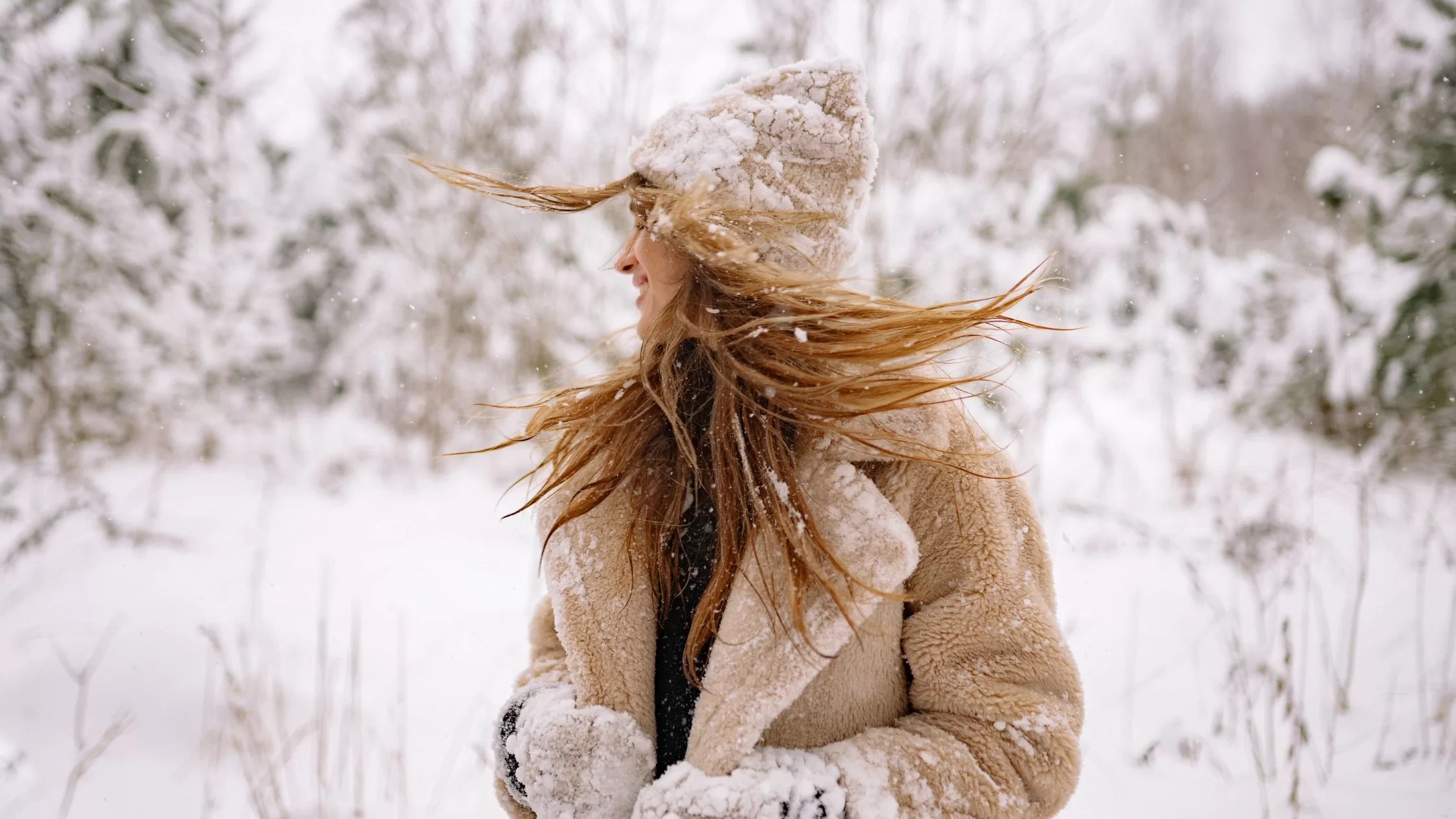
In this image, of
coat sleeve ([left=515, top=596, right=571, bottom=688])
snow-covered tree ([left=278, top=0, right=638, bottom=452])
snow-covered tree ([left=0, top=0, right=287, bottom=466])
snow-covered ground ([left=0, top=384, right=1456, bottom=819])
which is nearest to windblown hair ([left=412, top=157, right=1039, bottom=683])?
coat sleeve ([left=515, top=596, right=571, bottom=688])

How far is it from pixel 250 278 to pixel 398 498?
282 centimetres

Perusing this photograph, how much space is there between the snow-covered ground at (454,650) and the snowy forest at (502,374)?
0.02 metres

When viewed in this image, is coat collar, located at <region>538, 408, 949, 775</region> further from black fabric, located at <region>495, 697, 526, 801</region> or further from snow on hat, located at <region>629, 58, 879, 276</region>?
snow on hat, located at <region>629, 58, 879, 276</region>

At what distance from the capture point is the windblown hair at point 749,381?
118 cm

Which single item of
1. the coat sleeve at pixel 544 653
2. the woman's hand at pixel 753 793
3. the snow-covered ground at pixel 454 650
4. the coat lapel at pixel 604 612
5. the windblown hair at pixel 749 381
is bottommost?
the snow-covered ground at pixel 454 650

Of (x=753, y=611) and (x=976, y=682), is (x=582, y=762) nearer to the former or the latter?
(x=753, y=611)

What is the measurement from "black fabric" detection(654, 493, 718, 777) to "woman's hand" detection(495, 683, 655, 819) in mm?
94

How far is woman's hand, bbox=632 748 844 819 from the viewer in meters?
1.02

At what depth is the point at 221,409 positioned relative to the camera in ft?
23.8

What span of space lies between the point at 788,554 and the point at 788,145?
2.31 feet

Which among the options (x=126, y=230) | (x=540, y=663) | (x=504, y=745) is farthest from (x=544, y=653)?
(x=126, y=230)

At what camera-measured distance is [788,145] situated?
123cm

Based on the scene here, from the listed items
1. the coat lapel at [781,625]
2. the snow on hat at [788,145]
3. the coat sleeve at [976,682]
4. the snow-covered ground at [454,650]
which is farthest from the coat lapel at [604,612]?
the snow-covered ground at [454,650]

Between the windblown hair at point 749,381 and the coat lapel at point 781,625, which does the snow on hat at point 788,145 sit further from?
the coat lapel at point 781,625
